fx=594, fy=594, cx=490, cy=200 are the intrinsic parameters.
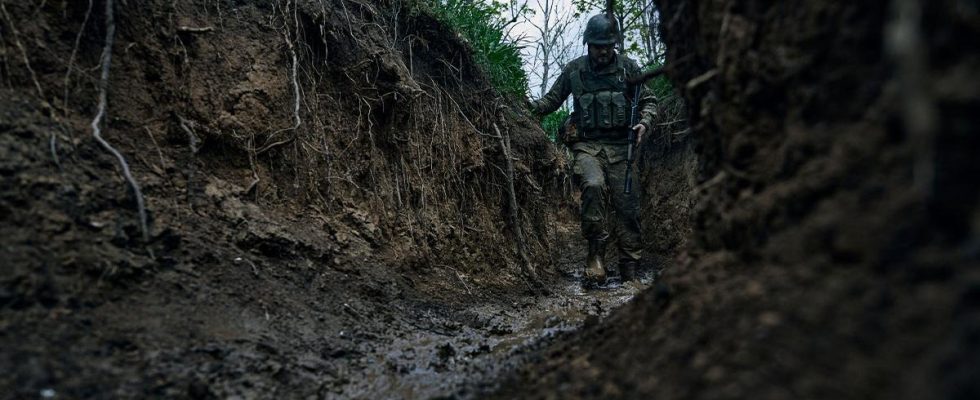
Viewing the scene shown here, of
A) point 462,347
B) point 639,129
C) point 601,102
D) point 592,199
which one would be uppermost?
point 601,102

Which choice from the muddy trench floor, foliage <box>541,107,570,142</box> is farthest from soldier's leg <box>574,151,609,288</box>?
foliage <box>541,107,570,142</box>

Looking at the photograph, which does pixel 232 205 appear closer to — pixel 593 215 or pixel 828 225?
pixel 828 225

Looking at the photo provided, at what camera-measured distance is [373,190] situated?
4.00 meters

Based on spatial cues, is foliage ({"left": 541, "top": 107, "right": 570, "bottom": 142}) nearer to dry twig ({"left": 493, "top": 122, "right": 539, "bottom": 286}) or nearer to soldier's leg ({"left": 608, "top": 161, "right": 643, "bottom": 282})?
soldier's leg ({"left": 608, "top": 161, "right": 643, "bottom": 282})

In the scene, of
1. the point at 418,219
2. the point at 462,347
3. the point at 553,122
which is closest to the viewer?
the point at 462,347

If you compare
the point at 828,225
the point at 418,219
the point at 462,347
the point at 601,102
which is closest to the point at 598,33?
the point at 601,102

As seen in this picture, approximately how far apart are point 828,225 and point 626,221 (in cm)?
454

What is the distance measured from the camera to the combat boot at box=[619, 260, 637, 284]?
18.3ft

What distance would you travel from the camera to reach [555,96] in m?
5.76

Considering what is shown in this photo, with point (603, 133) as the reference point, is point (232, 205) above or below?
below

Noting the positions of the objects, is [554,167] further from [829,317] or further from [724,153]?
[829,317]

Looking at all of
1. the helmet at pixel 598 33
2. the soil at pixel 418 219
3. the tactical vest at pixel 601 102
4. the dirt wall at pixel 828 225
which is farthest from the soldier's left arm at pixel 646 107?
the dirt wall at pixel 828 225

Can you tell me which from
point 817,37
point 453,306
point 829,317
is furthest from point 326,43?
point 829,317

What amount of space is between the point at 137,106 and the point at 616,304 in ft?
10.6
